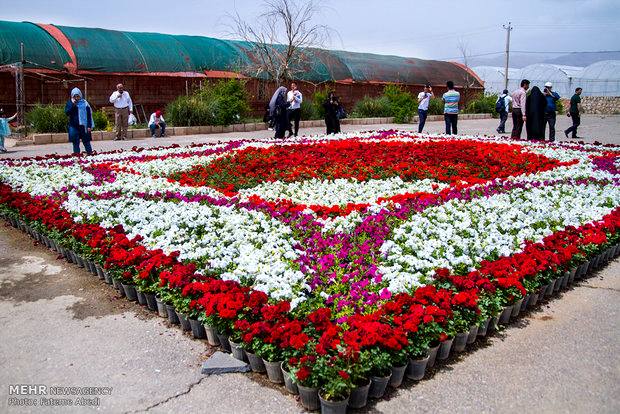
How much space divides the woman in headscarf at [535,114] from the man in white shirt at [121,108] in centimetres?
1185

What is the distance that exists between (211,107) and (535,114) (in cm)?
1151

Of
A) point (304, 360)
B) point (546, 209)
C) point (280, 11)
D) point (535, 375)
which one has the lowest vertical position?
point (535, 375)

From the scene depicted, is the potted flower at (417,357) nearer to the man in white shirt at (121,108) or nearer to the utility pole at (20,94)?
the man in white shirt at (121,108)

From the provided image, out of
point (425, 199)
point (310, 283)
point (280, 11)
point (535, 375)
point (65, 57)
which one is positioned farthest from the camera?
point (280, 11)

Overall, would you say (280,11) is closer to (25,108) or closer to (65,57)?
(65,57)

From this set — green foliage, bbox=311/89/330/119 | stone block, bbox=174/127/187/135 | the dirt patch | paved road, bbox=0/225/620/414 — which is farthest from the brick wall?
the dirt patch

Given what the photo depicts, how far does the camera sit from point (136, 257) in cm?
503

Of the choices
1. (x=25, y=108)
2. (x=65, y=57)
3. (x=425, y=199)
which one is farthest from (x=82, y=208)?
(x=65, y=57)

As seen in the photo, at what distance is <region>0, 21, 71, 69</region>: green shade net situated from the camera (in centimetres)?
2011

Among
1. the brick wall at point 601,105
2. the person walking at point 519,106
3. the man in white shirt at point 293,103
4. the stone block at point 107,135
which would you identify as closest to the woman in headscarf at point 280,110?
the man in white shirt at point 293,103

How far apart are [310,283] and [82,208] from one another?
3.63m

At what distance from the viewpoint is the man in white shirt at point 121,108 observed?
1750 centimetres

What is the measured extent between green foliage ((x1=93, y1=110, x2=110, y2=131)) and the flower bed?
9.81m

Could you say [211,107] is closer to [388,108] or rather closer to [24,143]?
[24,143]
